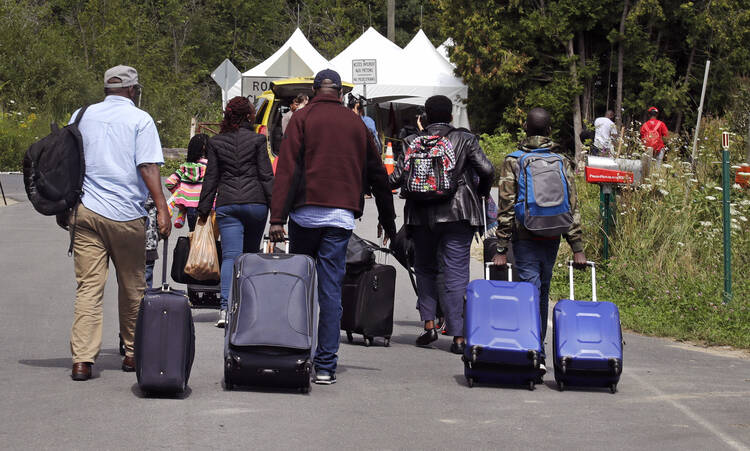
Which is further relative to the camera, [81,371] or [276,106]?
[276,106]

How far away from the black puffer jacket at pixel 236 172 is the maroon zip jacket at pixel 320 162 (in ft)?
6.95

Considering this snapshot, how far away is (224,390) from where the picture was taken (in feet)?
24.2

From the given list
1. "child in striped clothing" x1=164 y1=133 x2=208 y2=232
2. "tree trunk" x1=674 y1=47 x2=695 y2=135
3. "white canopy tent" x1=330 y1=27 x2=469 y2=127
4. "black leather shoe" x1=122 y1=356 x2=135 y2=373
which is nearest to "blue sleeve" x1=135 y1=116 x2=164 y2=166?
"black leather shoe" x1=122 y1=356 x2=135 y2=373

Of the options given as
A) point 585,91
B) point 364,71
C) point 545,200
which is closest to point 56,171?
point 545,200

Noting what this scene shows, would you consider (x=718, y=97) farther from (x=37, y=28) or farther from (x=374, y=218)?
(x=37, y=28)

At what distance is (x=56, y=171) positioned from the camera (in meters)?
7.49

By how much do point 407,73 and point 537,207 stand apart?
29.2 meters

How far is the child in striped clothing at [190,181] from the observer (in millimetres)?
10789

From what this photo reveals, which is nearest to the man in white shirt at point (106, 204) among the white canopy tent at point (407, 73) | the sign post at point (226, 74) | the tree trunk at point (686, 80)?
the sign post at point (226, 74)

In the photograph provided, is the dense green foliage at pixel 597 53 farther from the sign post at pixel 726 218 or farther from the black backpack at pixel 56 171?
the black backpack at pixel 56 171

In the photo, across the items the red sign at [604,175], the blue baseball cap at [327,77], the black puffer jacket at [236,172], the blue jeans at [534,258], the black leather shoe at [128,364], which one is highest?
the blue baseball cap at [327,77]

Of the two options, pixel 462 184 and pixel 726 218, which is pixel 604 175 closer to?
pixel 726 218

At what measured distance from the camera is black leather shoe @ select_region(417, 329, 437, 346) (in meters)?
9.64

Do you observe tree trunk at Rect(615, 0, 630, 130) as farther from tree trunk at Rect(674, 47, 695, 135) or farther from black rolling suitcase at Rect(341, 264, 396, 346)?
black rolling suitcase at Rect(341, 264, 396, 346)
